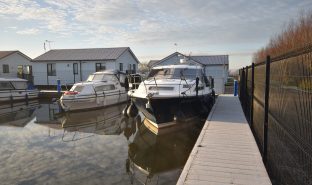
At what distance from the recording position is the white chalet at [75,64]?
32156 millimetres

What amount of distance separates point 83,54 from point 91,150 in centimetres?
2590

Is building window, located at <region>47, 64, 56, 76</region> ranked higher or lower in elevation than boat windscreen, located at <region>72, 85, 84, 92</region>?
higher

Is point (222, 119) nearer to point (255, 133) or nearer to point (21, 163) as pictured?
point (255, 133)

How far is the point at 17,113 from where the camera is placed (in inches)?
732

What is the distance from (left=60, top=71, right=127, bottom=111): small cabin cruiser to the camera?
18.0 metres

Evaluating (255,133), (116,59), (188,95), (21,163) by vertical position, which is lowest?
(21,163)

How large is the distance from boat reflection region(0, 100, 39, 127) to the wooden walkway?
10800mm

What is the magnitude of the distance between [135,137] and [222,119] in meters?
3.57

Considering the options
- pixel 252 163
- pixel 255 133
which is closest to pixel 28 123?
pixel 255 133

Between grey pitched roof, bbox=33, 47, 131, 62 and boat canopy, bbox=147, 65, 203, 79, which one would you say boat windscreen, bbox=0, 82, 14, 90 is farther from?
boat canopy, bbox=147, 65, 203, 79

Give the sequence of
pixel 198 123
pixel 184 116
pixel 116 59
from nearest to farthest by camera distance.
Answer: pixel 184 116, pixel 198 123, pixel 116 59

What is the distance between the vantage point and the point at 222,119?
10914 mm

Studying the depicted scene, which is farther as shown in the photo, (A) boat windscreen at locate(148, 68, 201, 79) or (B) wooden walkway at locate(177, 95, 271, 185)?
(A) boat windscreen at locate(148, 68, 201, 79)

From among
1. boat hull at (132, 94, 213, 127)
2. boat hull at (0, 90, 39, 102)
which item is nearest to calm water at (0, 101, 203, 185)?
boat hull at (132, 94, 213, 127)
